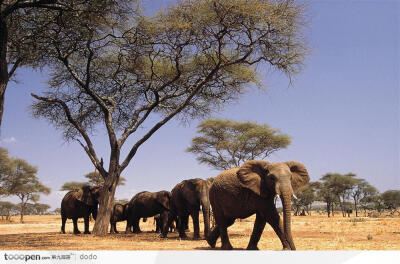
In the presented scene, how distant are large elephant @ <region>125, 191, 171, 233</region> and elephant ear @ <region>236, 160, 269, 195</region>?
28.2 ft

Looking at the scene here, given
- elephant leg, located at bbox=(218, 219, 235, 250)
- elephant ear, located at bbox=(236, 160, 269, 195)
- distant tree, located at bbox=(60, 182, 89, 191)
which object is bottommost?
elephant leg, located at bbox=(218, 219, 235, 250)

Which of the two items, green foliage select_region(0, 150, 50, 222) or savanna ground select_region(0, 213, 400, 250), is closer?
savanna ground select_region(0, 213, 400, 250)

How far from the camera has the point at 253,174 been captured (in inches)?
357

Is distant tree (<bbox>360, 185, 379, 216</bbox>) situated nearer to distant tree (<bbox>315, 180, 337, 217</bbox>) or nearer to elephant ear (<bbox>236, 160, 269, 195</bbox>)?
distant tree (<bbox>315, 180, 337, 217</bbox>)

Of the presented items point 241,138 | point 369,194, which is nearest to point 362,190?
point 369,194

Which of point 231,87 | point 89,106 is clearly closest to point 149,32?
point 231,87

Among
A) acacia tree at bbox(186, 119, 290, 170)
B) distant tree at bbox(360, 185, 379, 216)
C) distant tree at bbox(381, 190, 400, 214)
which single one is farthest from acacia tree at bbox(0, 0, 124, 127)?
distant tree at bbox(381, 190, 400, 214)

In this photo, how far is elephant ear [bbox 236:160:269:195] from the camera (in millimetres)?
8906

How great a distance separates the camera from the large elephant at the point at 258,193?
824 centimetres

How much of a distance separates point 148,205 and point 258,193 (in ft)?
35.9

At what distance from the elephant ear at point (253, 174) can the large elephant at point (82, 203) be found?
37.5 ft

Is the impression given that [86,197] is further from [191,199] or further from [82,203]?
[191,199]

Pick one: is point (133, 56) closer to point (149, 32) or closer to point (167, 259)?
point (149, 32)

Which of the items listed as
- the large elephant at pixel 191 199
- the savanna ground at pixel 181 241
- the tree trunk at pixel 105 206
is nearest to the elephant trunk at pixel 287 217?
the savanna ground at pixel 181 241
